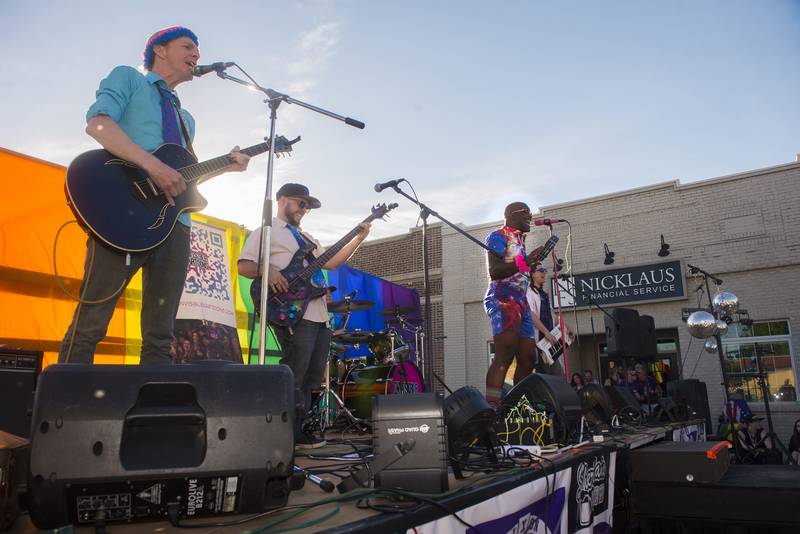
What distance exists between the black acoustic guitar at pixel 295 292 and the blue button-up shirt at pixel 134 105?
1.09 meters

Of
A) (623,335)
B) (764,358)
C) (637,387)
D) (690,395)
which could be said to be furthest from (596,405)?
(764,358)

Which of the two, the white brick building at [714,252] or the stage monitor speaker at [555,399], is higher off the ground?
the white brick building at [714,252]

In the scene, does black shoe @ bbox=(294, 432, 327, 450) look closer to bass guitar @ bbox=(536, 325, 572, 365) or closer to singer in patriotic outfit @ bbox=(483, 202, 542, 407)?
singer in patriotic outfit @ bbox=(483, 202, 542, 407)

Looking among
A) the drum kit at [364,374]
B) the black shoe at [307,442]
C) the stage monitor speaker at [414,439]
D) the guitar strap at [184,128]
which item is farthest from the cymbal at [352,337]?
the stage monitor speaker at [414,439]

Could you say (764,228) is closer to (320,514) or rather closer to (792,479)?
(792,479)

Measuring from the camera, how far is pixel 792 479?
2.78 meters

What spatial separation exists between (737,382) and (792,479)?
10776 mm

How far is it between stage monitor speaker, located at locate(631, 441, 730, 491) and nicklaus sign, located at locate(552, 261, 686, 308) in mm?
9285

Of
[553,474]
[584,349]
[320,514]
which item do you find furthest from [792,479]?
[584,349]

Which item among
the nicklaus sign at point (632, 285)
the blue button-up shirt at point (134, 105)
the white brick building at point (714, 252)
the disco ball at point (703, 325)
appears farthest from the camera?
the nicklaus sign at point (632, 285)

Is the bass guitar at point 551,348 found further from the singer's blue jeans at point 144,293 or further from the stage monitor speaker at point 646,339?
the singer's blue jeans at point 144,293

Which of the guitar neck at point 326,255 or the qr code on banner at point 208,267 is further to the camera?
the qr code on banner at point 208,267

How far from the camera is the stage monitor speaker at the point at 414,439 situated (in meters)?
1.54

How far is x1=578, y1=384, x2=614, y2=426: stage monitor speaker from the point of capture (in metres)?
3.82
